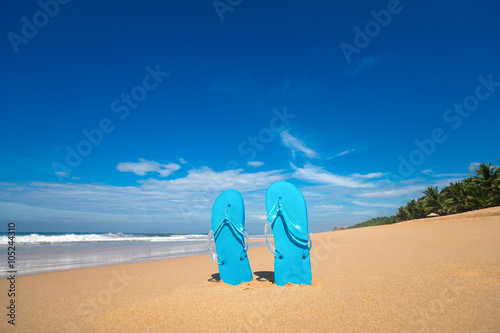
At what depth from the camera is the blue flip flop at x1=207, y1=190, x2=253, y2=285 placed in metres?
4.15

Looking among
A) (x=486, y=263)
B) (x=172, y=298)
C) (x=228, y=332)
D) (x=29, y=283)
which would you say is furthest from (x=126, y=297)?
(x=486, y=263)

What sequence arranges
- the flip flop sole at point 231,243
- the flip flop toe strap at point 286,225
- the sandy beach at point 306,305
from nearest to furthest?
the sandy beach at point 306,305 → the flip flop toe strap at point 286,225 → the flip flop sole at point 231,243

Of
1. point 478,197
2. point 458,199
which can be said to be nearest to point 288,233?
point 478,197

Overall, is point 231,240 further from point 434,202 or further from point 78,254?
point 434,202

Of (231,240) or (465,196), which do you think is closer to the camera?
(231,240)

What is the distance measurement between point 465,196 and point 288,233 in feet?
90.6

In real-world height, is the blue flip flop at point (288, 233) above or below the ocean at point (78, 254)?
above

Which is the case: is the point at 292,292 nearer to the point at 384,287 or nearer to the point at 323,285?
the point at 323,285

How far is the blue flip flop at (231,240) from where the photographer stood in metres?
4.15

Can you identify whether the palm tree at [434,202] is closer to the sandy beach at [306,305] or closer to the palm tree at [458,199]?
the palm tree at [458,199]

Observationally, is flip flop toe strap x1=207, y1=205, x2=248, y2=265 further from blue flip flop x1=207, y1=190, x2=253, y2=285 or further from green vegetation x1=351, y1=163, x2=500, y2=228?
green vegetation x1=351, y1=163, x2=500, y2=228

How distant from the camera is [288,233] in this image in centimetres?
396

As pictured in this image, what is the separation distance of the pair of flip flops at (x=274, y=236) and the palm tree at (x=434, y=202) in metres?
30.5

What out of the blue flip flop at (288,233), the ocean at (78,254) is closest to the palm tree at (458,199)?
the ocean at (78,254)
